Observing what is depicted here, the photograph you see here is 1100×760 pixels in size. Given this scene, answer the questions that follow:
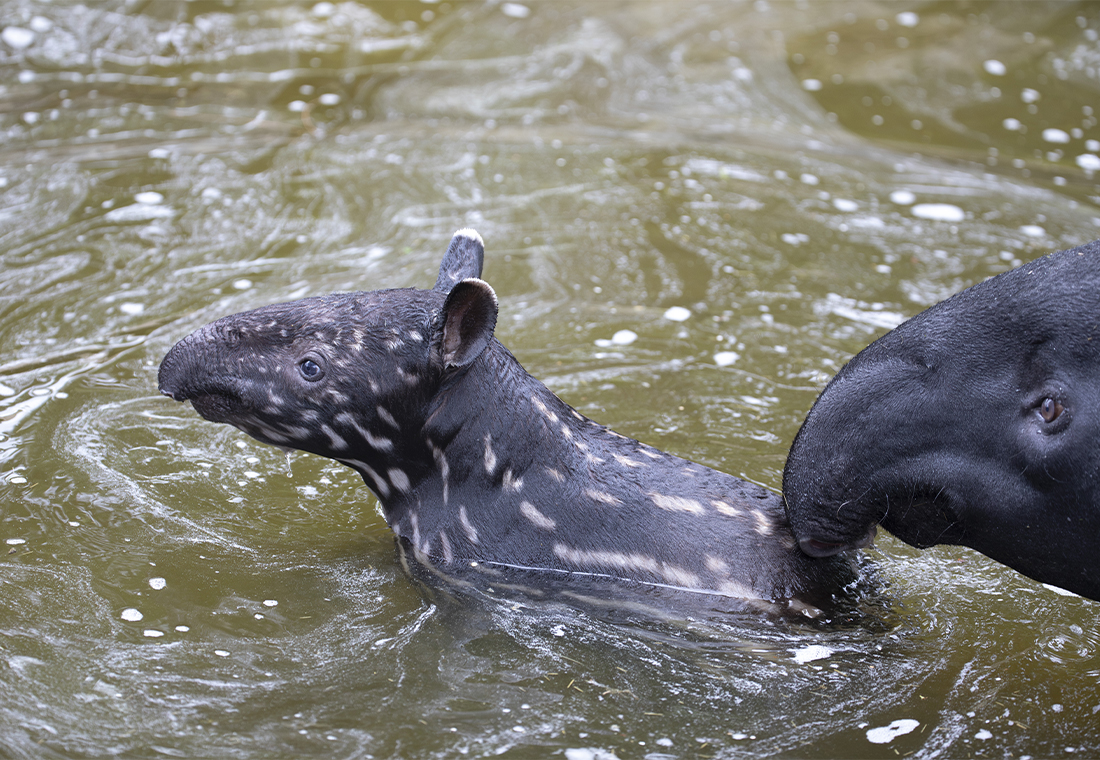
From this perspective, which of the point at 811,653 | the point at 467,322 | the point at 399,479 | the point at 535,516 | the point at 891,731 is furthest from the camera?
the point at 399,479

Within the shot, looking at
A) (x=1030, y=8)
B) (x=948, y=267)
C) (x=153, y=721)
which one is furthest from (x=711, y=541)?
(x=1030, y=8)

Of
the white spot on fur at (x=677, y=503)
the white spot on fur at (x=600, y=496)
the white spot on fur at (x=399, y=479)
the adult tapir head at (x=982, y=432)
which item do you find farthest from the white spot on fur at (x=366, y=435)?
the adult tapir head at (x=982, y=432)

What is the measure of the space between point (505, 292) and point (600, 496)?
12.7 ft

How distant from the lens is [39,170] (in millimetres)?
10500

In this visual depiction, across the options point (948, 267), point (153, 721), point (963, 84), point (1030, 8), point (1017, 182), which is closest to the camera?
point (153, 721)

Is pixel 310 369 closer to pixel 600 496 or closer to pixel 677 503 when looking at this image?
pixel 600 496

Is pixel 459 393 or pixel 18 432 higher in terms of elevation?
pixel 459 393

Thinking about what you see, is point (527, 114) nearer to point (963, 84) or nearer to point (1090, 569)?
point (963, 84)

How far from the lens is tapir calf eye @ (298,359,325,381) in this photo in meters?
5.37

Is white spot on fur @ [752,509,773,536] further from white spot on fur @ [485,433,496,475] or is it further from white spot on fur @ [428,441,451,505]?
white spot on fur @ [428,441,451,505]

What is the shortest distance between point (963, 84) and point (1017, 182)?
2979 mm

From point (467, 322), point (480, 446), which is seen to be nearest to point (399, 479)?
point (480, 446)

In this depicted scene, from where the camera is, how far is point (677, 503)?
540 cm

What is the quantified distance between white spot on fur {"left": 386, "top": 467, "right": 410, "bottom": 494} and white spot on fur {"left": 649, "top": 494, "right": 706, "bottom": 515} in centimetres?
127
